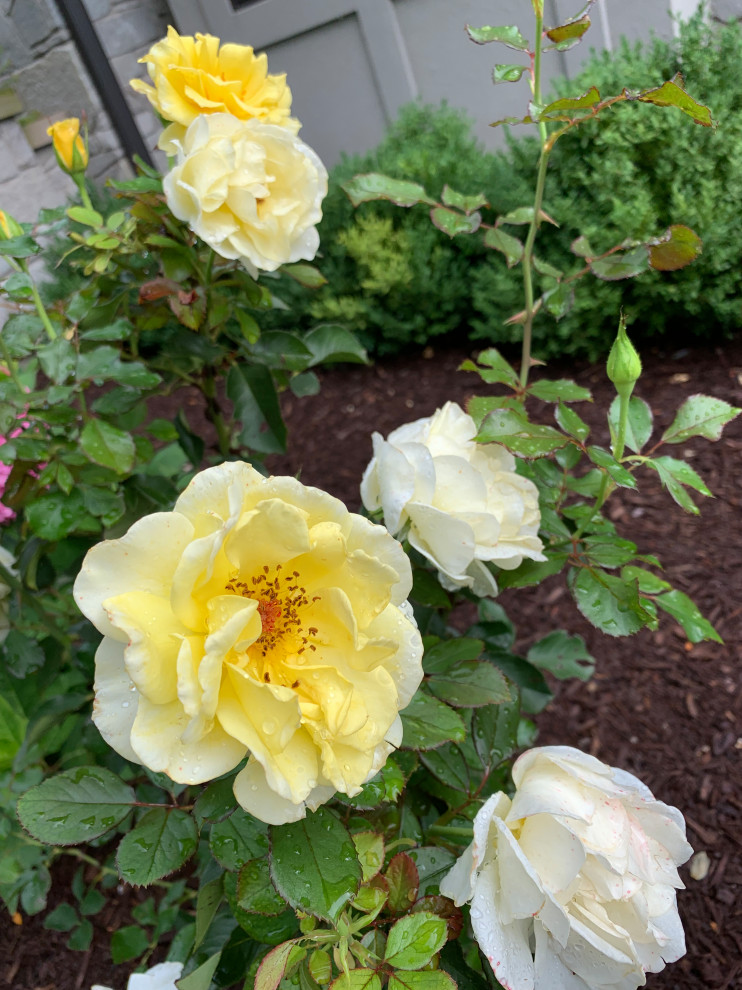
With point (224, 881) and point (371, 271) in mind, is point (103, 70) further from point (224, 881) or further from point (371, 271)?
point (224, 881)

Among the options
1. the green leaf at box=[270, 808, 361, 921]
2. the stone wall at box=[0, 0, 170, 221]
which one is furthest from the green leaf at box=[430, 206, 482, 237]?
the stone wall at box=[0, 0, 170, 221]

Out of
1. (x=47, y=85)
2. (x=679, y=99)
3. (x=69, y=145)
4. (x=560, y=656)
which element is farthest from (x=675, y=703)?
(x=47, y=85)

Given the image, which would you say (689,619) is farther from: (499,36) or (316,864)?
(499,36)

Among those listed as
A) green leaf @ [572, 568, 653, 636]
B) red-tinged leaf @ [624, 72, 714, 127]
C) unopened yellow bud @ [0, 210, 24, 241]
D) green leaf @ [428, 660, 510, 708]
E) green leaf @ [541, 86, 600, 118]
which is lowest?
green leaf @ [428, 660, 510, 708]

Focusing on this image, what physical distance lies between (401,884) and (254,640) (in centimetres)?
30

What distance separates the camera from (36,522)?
99 cm

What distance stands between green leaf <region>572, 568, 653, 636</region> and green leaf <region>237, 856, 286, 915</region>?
42 cm

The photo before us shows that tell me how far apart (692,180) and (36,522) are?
2188 millimetres

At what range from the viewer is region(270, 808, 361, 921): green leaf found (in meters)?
0.58

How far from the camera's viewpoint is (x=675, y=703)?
5.28 feet

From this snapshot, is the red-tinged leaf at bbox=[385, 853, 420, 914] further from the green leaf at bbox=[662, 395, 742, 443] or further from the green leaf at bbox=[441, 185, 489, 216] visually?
the green leaf at bbox=[441, 185, 489, 216]

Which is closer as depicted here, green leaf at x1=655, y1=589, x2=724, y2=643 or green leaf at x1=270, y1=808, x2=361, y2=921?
green leaf at x1=270, y1=808, x2=361, y2=921

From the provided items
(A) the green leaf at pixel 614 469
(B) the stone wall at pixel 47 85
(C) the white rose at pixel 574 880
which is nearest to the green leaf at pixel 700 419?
(A) the green leaf at pixel 614 469

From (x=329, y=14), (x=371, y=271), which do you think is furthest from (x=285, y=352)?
(x=329, y=14)
